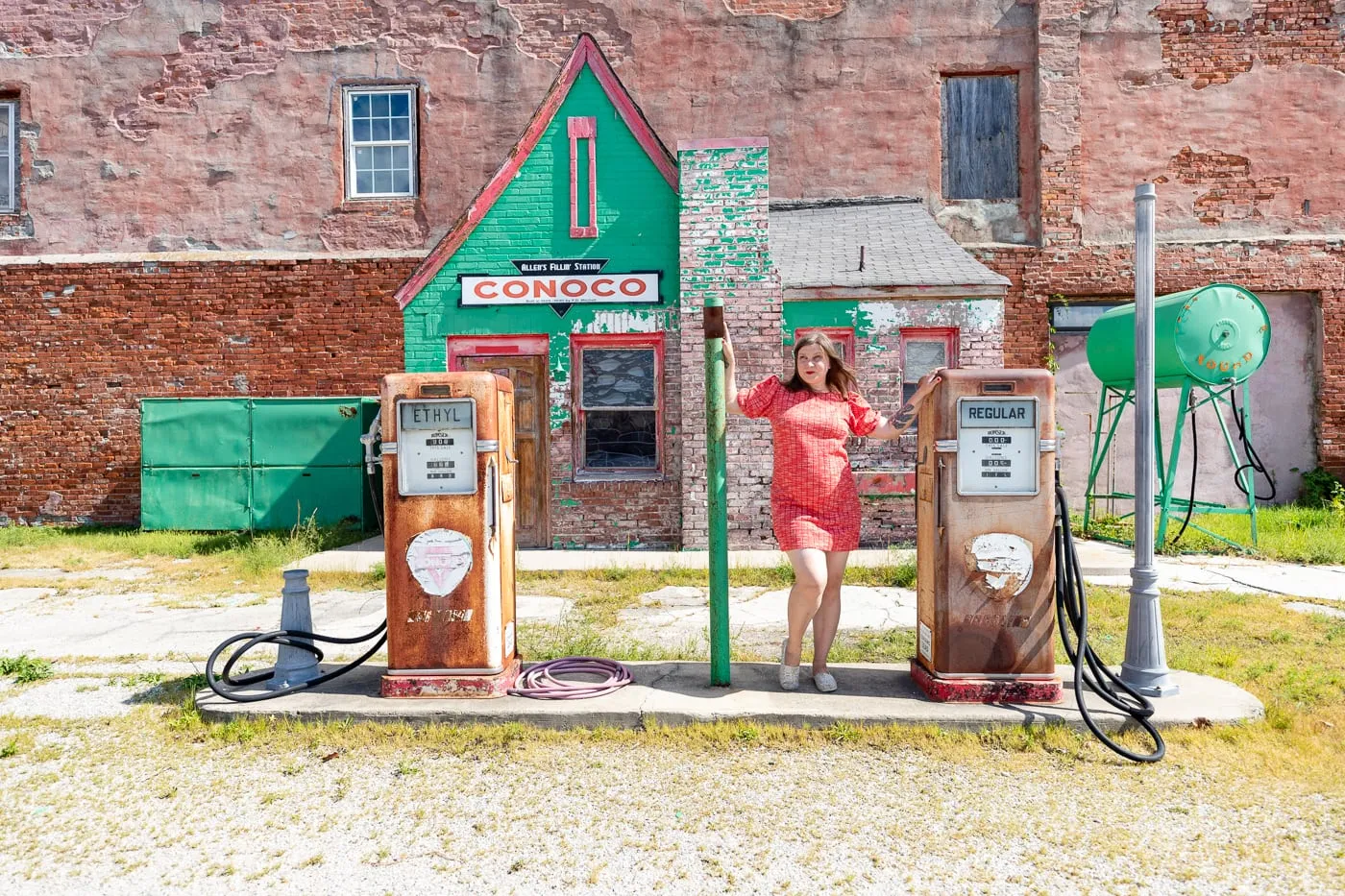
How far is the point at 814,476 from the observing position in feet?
14.3

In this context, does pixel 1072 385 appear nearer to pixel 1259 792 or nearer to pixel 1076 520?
pixel 1076 520

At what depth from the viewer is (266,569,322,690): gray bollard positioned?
15.5 ft

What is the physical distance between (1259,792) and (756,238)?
742 centimetres

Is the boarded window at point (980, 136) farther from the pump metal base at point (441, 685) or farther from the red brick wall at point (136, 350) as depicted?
the pump metal base at point (441, 685)

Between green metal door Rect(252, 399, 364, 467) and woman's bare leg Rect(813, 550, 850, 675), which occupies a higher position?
green metal door Rect(252, 399, 364, 467)

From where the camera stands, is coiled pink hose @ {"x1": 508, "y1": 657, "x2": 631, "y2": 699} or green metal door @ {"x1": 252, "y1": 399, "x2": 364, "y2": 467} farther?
green metal door @ {"x1": 252, "y1": 399, "x2": 364, "y2": 467}

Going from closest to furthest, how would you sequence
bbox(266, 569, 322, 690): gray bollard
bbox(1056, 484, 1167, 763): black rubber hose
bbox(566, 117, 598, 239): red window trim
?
bbox(1056, 484, 1167, 763): black rubber hose
bbox(266, 569, 322, 690): gray bollard
bbox(566, 117, 598, 239): red window trim

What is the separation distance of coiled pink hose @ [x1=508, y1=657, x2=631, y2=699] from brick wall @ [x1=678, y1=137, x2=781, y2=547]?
4.82 metres

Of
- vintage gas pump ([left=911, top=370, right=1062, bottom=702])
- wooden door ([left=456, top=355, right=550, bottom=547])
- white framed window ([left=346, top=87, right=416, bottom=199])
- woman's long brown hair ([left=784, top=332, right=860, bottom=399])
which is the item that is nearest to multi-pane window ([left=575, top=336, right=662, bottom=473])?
wooden door ([left=456, top=355, right=550, bottom=547])

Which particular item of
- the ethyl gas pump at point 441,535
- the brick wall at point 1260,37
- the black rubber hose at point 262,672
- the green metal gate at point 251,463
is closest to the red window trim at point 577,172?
the green metal gate at point 251,463

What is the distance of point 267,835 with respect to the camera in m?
3.23

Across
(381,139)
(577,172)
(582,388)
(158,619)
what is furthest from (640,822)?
(381,139)

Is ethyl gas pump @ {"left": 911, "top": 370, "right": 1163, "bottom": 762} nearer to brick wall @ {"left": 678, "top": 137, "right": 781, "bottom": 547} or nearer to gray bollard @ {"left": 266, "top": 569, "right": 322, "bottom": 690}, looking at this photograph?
gray bollard @ {"left": 266, "top": 569, "right": 322, "bottom": 690}

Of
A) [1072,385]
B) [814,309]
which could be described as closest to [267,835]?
[814,309]
